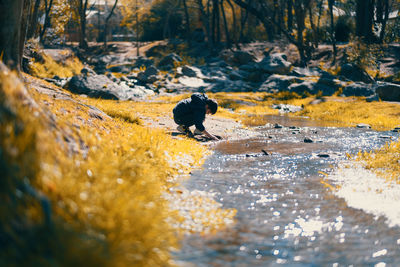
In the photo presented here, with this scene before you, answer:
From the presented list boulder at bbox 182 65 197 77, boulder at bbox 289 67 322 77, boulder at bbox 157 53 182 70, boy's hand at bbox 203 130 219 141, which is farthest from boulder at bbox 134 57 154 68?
boy's hand at bbox 203 130 219 141

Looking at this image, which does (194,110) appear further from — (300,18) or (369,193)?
(300,18)

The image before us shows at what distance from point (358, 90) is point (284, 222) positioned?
1967 cm

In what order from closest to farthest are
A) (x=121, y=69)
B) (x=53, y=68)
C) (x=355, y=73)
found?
(x=53, y=68), (x=355, y=73), (x=121, y=69)

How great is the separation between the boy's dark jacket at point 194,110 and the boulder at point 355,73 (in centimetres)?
1959

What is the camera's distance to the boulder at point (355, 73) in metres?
25.4

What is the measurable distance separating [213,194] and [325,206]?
1.38m

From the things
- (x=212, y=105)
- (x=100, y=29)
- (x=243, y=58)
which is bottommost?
(x=212, y=105)

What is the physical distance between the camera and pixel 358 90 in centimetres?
2156

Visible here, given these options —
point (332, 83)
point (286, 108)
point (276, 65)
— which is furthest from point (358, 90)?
point (276, 65)

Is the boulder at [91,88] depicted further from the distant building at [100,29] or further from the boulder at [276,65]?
the distant building at [100,29]

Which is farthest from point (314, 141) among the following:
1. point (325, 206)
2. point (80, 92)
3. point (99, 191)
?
point (80, 92)

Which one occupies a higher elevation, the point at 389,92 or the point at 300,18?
the point at 300,18

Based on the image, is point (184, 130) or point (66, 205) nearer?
point (66, 205)

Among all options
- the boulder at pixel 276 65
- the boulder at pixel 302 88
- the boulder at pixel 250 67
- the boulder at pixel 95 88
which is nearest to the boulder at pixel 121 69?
the boulder at pixel 250 67
